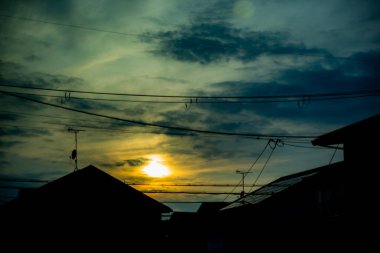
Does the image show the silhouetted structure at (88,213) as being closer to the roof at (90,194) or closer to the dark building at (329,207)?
the roof at (90,194)

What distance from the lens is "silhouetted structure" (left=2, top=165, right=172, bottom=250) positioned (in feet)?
76.0

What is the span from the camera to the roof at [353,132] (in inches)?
460

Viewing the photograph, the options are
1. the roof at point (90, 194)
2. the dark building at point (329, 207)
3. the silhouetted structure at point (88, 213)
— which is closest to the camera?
the dark building at point (329, 207)

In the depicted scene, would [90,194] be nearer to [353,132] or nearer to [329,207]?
[329,207]

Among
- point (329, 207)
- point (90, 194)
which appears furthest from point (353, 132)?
point (90, 194)

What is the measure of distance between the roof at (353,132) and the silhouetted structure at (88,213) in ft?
48.3

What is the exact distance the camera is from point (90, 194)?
79.6ft

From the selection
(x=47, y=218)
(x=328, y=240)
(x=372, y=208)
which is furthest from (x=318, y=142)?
(x=47, y=218)

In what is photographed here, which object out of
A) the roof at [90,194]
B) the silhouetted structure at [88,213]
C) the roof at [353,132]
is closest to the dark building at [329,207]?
the roof at [353,132]

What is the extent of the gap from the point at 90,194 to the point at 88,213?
1.26 m

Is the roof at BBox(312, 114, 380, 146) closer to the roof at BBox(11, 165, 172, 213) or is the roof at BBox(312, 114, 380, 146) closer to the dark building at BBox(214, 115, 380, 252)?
the dark building at BBox(214, 115, 380, 252)

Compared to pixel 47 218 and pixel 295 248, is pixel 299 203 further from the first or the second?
pixel 47 218

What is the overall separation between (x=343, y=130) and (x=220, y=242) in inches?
717

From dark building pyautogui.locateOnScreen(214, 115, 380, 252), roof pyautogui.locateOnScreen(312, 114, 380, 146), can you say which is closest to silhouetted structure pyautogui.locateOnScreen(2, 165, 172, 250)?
dark building pyautogui.locateOnScreen(214, 115, 380, 252)
